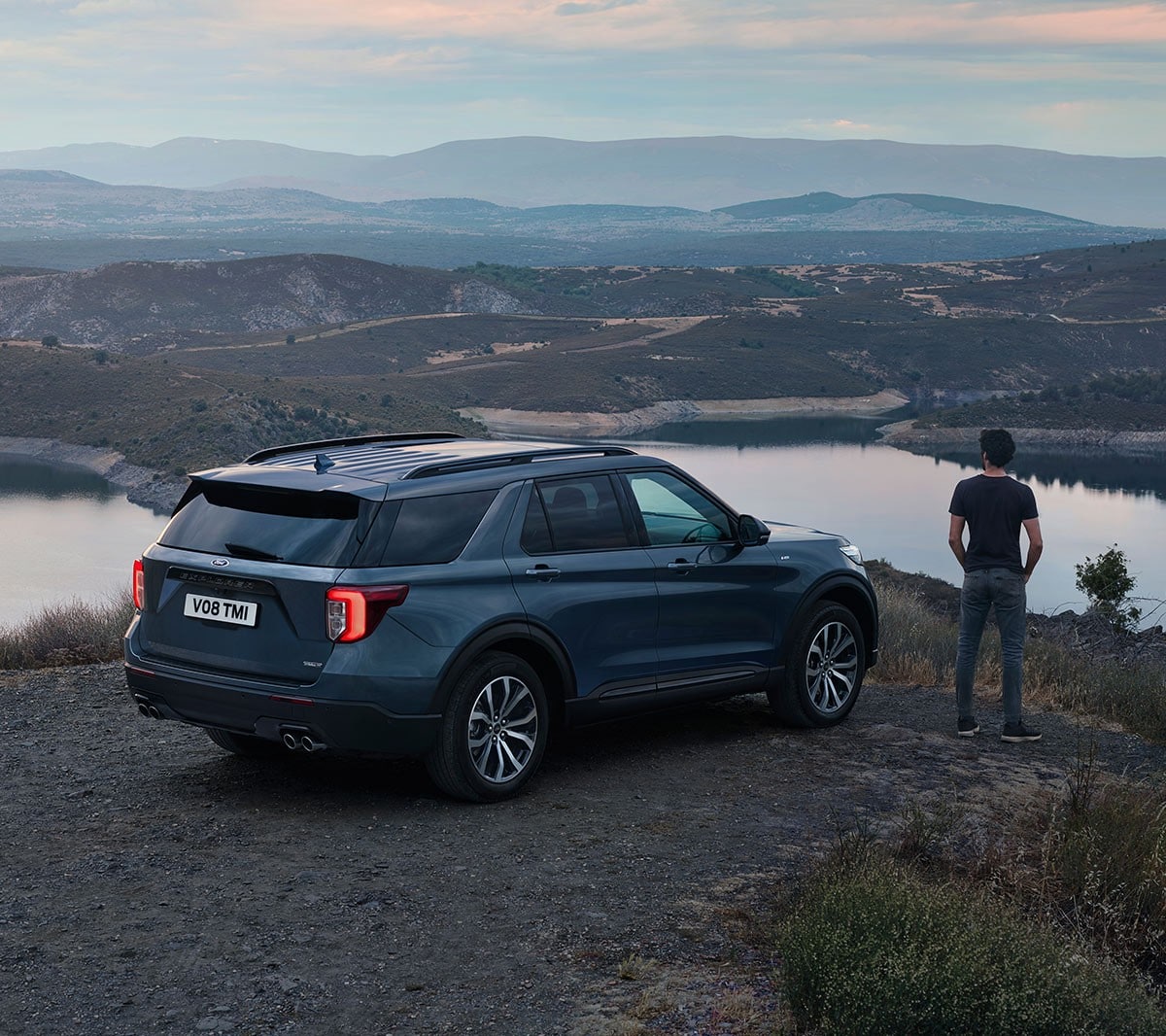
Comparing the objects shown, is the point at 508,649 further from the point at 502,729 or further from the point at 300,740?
the point at 300,740

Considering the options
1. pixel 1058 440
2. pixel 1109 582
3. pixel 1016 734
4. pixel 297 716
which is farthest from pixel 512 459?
pixel 1058 440

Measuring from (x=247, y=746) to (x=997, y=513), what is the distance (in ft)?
14.2

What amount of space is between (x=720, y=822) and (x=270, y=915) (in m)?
2.14

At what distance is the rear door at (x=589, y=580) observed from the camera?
22.3 ft

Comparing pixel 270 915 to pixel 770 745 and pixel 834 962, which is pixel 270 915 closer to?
pixel 834 962

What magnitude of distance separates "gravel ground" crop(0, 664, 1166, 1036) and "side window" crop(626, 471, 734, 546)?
3.79ft

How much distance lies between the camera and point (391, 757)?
634 cm

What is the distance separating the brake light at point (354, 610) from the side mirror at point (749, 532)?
7.62ft

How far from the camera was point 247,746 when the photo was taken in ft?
24.6

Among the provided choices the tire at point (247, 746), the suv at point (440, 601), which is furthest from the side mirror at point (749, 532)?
the tire at point (247, 746)

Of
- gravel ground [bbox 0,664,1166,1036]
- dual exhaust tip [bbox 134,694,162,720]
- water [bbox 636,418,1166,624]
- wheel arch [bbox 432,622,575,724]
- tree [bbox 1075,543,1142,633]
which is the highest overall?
wheel arch [bbox 432,622,575,724]

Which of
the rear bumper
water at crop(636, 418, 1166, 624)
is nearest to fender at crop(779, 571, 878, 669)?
the rear bumper

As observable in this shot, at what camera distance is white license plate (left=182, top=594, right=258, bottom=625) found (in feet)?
20.8

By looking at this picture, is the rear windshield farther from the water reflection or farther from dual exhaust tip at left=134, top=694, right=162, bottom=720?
the water reflection
